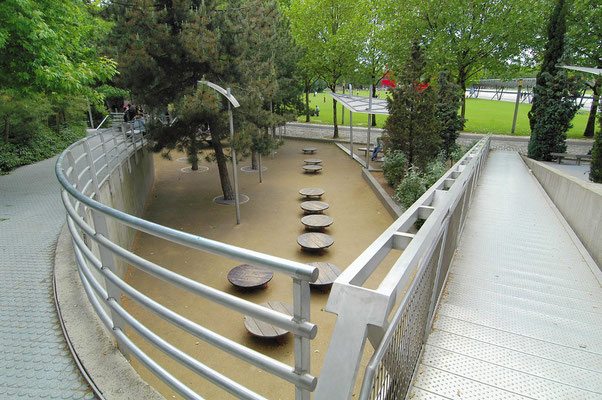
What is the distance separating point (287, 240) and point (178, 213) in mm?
4072

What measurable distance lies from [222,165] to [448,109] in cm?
967

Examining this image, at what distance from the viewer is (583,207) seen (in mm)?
5645

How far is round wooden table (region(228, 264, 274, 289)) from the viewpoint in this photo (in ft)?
22.6

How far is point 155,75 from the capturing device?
31.8 feet

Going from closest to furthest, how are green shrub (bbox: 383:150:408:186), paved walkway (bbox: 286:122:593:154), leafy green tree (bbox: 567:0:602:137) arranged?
green shrub (bbox: 383:150:408:186) < leafy green tree (bbox: 567:0:602:137) < paved walkway (bbox: 286:122:593:154)

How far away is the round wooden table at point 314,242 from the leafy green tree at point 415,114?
532cm

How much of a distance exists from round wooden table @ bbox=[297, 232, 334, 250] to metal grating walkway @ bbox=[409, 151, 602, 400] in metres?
3.54

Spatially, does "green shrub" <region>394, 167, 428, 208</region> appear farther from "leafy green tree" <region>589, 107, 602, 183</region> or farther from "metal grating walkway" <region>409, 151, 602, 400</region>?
"leafy green tree" <region>589, 107, 602, 183</region>

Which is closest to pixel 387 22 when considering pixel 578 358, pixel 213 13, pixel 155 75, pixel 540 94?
pixel 540 94

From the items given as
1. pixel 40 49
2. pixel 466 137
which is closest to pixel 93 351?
pixel 40 49

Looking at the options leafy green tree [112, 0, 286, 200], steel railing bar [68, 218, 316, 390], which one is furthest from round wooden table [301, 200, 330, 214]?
steel railing bar [68, 218, 316, 390]

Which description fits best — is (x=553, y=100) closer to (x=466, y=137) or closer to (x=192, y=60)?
(x=466, y=137)

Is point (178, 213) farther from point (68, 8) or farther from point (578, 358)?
point (578, 358)

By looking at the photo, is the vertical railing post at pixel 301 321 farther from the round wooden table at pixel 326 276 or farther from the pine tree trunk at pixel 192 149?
the pine tree trunk at pixel 192 149
